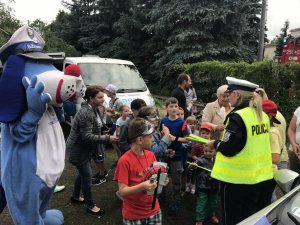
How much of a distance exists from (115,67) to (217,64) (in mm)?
3910

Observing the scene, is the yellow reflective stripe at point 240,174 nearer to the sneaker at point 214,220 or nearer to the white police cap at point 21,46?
the sneaker at point 214,220

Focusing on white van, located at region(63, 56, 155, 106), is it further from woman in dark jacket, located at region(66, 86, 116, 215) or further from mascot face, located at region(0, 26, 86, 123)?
mascot face, located at region(0, 26, 86, 123)

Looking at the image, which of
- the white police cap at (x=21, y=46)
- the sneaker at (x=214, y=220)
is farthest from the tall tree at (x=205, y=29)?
the white police cap at (x=21, y=46)

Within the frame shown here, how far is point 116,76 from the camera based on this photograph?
348 inches

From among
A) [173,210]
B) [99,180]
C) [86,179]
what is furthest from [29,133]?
[99,180]

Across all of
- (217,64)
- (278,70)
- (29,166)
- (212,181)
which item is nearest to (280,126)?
(212,181)

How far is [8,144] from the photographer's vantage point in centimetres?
294

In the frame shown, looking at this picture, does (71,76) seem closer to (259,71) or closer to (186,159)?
(186,159)

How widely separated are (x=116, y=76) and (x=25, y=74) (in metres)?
5.96

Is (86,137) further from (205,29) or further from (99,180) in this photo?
(205,29)

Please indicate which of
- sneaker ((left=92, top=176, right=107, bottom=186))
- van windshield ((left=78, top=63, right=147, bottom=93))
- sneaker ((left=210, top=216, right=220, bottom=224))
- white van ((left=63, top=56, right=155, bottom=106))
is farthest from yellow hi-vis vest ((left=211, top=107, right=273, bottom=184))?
van windshield ((left=78, top=63, right=147, bottom=93))

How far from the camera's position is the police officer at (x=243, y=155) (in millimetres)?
3109

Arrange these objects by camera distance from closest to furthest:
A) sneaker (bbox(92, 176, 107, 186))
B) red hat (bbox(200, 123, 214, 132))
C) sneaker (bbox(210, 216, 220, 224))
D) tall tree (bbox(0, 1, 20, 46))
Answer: sneaker (bbox(210, 216, 220, 224))
red hat (bbox(200, 123, 214, 132))
sneaker (bbox(92, 176, 107, 186))
tall tree (bbox(0, 1, 20, 46))

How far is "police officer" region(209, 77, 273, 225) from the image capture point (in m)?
3.11
